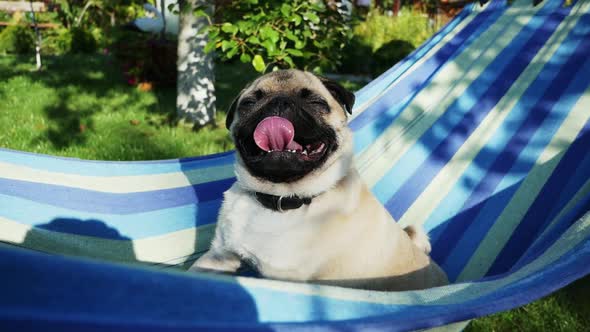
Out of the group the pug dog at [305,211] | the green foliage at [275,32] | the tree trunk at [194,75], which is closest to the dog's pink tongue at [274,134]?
the pug dog at [305,211]

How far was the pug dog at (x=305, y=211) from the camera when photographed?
6.57 feet

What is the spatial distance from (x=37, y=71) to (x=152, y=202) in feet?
28.2

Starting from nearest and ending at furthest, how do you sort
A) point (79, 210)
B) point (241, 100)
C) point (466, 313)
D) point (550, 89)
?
point (466, 313) → point (241, 100) → point (79, 210) → point (550, 89)

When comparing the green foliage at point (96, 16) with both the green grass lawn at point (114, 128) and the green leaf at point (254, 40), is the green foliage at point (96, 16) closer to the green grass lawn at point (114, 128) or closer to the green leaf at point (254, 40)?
the green grass lawn at point (114, 128)

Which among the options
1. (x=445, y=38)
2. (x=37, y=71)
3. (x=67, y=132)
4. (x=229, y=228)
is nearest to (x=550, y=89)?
(x=445, y=38)

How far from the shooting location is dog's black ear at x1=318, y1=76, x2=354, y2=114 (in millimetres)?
2357

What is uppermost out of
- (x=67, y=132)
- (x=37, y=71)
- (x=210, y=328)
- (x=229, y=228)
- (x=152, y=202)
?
(x=210, y=328)

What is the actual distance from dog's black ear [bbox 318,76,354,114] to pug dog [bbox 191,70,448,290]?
0.28 ft

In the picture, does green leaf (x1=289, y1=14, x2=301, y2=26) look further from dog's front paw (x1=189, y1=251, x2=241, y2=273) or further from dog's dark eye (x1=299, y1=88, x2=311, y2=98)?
dog's front paw (x1=189, y1=251, x2=241, y2=273)

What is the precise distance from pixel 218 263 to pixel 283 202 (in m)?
0.42

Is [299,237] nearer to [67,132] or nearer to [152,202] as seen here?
[152,202]

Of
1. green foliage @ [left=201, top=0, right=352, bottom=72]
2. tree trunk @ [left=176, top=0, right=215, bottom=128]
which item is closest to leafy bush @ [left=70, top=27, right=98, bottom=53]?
tree trunk @ [left=176, top=0, right=215, bottom=128]

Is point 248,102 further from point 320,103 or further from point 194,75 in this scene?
point 194,75

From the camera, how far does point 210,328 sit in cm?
108
